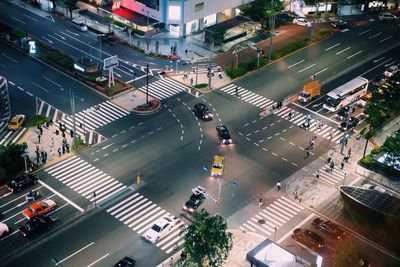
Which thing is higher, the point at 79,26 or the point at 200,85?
the point at 79,26

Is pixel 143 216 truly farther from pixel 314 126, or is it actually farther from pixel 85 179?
pixel 314 126

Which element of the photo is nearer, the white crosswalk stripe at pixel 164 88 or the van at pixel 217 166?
the van at pixel 217 166

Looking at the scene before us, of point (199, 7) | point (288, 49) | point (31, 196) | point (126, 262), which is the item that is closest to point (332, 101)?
point (288, 49)

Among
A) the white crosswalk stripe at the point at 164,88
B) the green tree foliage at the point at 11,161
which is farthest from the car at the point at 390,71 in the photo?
the green tree foliage at the point at 11,161

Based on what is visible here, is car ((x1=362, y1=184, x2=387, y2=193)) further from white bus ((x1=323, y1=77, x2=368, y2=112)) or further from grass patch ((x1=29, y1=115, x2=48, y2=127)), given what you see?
grass patch ((x1=29, y1=115, x2=48, y2=127))

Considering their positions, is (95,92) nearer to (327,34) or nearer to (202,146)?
(202,146)

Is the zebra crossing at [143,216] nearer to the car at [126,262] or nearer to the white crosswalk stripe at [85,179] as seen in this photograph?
the white crosswalk stripe at [85,179]
